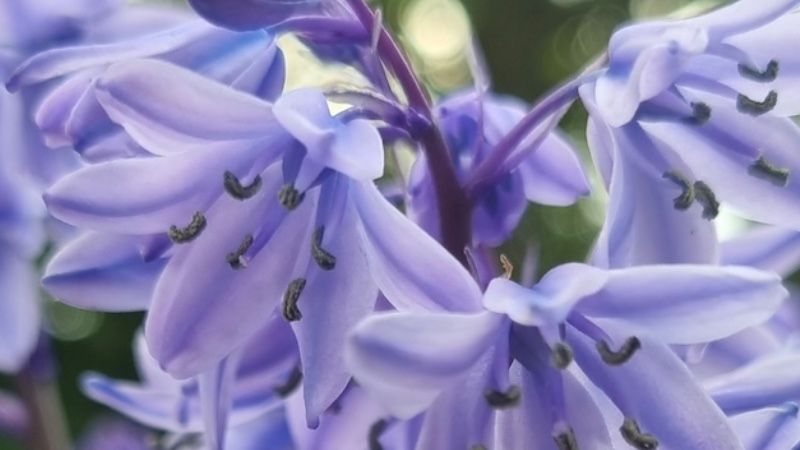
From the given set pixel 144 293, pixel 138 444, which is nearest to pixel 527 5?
pixel 138 444

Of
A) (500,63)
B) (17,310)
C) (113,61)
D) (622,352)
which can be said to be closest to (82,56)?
(113,61)

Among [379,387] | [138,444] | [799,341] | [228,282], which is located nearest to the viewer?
A: [379,387]

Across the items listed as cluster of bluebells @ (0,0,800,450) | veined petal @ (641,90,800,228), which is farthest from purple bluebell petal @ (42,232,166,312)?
veined petal @ (641,90,800,228)

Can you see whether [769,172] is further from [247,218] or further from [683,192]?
[247,218]

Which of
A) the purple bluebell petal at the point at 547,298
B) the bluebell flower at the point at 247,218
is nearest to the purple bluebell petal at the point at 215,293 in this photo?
the bluebell flower at the point at 247,218

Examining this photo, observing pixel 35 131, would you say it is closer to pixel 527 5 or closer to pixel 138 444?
pixel 138 444

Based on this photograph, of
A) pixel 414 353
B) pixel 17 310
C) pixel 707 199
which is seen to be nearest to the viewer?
pixel 414 353
